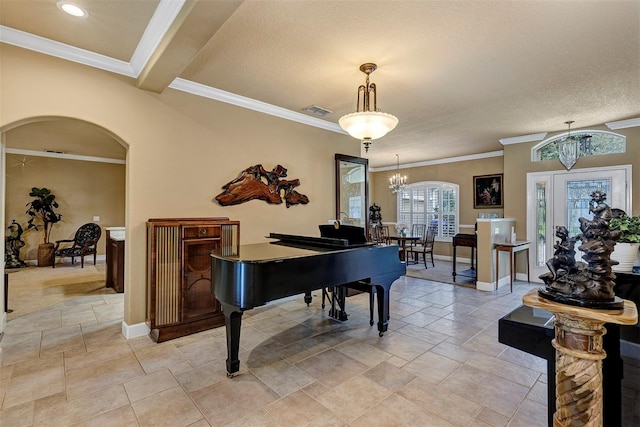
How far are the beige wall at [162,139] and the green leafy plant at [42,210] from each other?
598 cm

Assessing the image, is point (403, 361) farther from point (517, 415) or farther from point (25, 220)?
point (25, 220)

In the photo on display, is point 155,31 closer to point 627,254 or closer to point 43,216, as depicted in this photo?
point 627,254

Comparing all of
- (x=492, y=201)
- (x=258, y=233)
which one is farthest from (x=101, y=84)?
(x=492, y=201)

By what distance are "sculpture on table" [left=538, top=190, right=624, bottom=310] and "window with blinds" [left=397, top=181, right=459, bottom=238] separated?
289 inches

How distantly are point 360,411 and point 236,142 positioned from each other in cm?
336

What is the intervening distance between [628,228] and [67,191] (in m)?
10.5

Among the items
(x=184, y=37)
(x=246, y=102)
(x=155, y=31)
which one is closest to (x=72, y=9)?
(x=155, y=31)

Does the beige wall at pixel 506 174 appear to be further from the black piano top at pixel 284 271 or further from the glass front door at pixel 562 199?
the black piano top at pixel 284 271

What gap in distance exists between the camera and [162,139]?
134 inches

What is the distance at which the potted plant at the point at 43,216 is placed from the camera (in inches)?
283

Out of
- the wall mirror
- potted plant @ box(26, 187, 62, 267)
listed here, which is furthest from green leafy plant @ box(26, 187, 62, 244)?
the wall mirror

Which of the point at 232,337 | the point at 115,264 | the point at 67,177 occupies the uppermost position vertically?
the point at 67,177

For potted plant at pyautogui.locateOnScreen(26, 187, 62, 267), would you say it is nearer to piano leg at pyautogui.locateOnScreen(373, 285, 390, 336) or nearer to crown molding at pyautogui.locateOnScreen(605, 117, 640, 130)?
piano leg at pyautogui.locateOnScreen(373, 285, 390, 336)

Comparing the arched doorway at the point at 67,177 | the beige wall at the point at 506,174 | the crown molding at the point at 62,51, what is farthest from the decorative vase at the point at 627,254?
the arched doorway at the point at 67,177
